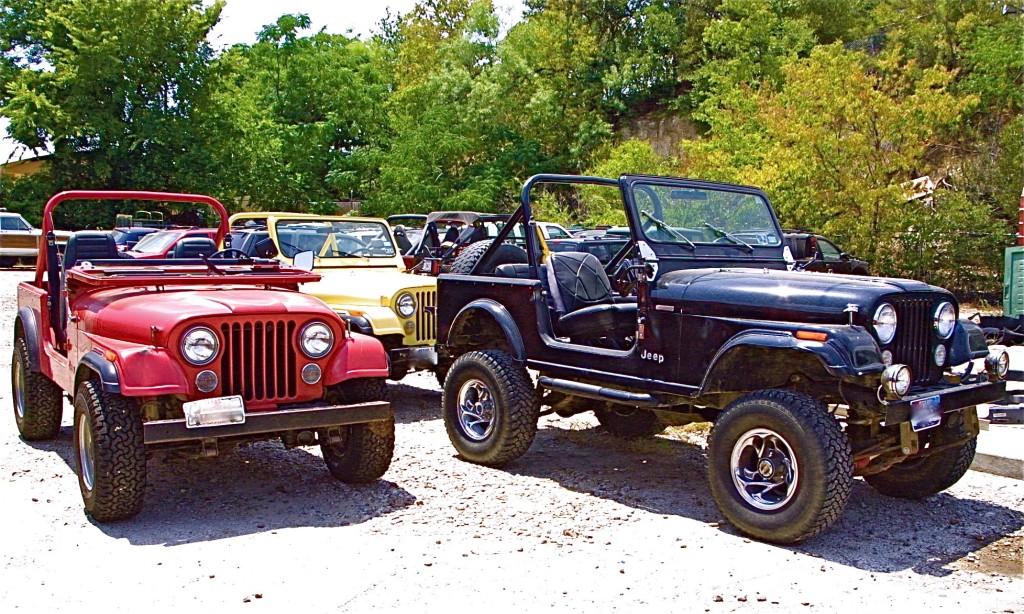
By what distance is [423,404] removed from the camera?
9.73 meters

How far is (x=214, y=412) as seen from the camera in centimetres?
530

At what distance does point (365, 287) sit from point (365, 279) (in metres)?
0.35

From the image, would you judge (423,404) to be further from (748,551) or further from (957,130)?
(957,130)

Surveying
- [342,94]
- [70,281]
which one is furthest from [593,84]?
[70,281]

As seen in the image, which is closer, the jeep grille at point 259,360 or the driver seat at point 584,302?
the jeep grille at point 259,360

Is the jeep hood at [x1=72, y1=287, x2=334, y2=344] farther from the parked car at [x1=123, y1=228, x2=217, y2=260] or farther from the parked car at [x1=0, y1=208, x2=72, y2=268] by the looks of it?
the parked car at [x1=0, y1=208, x2=72, y2=268]

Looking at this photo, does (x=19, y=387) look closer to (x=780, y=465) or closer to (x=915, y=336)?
(x=780, y=465)

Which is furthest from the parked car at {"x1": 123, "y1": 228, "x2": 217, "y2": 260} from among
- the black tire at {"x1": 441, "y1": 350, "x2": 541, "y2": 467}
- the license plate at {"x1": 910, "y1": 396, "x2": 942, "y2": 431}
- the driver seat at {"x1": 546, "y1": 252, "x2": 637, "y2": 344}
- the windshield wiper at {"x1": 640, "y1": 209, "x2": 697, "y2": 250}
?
the license plate at {"x1": 910, "y1": 396, "x2": 942, "y2": 431}

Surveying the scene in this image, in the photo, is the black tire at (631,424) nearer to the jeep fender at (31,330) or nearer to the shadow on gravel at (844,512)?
the shadow on gravel at (844,512)

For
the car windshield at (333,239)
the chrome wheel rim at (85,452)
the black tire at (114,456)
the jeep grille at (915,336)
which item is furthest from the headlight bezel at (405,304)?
the jeep grille at (915,336)

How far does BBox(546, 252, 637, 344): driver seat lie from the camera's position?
659cm

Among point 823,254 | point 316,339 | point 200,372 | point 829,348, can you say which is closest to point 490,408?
point 316,339

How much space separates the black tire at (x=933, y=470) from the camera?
5688mm

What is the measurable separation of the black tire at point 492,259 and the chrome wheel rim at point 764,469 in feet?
9.77
